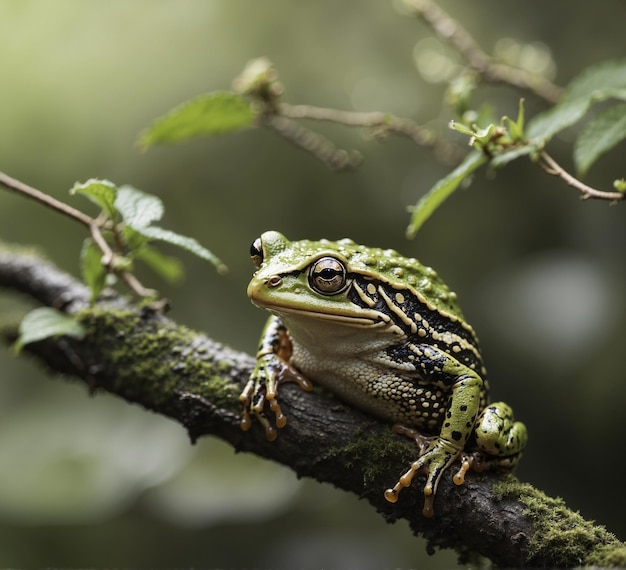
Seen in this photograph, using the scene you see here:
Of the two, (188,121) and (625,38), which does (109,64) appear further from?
(625,38)

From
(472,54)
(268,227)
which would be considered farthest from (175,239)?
(268,227)

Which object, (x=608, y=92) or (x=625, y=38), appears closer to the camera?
(x=608, y=92)

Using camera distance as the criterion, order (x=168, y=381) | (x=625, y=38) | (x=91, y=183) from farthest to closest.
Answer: (x=625, y=38), (x=168, y=381), (x=91, y=183)

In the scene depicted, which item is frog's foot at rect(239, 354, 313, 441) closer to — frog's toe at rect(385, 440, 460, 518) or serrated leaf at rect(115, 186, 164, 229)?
frog's toe at rect(385, 440, 460, 518)

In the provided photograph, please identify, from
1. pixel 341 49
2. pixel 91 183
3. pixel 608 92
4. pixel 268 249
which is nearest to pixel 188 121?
pixel 91 183

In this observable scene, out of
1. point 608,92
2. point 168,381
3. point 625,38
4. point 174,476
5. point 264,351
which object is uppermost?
point 625,38

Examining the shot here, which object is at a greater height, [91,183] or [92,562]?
[91,183]

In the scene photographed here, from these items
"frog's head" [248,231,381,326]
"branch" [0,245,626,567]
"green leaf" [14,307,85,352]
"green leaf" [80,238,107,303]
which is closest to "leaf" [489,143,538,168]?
"frog's head" [248,231,381,326]
